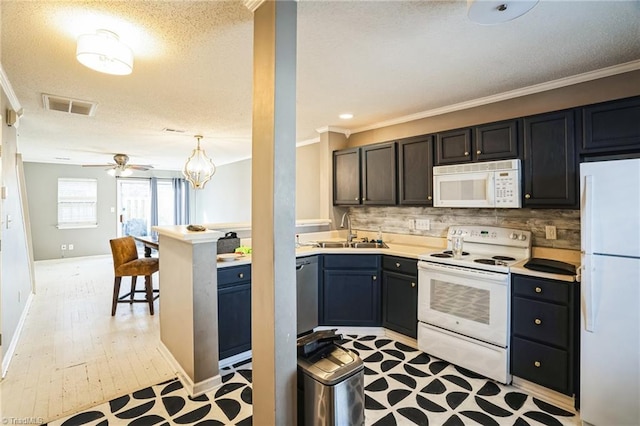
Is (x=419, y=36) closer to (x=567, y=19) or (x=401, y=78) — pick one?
(x=401, y=78)

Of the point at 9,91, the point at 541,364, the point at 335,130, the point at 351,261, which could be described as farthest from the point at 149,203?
the point at 541,364

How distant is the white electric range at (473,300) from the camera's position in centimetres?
243

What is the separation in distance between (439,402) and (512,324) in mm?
837

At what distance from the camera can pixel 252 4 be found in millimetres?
1610

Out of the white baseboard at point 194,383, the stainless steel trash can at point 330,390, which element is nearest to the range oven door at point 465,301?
the stainless steel trash can at point 330,390

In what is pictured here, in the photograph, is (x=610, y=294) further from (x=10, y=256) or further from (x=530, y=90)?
(x=10, y=256)

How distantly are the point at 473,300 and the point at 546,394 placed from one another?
2.57 feet

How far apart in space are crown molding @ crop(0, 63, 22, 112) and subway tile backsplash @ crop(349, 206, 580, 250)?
3745 mm

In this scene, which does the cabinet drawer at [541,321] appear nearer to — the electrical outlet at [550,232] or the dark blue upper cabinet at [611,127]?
the electrical outlet at [550,232]

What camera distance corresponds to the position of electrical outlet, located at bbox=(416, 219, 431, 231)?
141 inches

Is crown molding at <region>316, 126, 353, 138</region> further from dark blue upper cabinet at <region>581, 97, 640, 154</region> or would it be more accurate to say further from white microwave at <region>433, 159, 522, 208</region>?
dark blue upper cabinet at <region>581, 97, 640, 154</region>

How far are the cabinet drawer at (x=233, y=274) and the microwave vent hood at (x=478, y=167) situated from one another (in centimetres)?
214

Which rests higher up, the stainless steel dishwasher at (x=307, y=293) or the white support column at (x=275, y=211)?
the white support column at (x=275, y=211)

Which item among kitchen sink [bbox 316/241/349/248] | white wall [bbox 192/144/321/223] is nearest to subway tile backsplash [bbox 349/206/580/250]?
kitchen sink [bbox 316/241/349/248]
